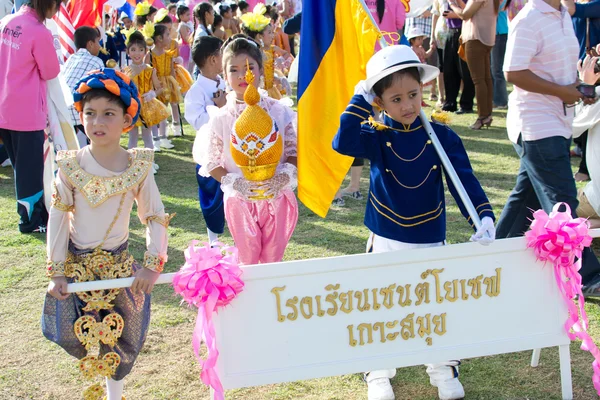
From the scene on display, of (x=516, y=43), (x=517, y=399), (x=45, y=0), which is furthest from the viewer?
(x=45, y=0)

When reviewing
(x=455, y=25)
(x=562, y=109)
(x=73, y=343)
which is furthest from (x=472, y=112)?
(x=73, y=343)

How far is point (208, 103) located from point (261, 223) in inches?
62.9

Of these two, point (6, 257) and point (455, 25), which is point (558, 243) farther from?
point (455, 25)

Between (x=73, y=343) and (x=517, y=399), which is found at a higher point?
(x=73, y=343)

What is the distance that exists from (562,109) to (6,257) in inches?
184

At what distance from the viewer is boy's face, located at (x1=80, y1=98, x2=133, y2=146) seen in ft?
10.6

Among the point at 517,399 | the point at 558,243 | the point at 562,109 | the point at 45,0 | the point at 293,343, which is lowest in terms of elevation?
the point at 517,399

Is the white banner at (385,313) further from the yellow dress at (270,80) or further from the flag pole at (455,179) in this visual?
the yellow dress at (270,80)

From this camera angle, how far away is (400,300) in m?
3.27

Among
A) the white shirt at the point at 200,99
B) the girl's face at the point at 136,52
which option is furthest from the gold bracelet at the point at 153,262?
the girl's face at the point at 136,52

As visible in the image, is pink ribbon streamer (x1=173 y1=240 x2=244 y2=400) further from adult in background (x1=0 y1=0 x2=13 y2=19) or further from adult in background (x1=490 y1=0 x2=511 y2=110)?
adult in background (x1=490 y1=0 x2=511 y2=110)

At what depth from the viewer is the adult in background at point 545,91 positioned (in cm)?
445

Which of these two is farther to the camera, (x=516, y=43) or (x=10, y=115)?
(x=10, y=115)

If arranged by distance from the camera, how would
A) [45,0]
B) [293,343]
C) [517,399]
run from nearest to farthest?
[293,343] < [517,399] < [45,0]
